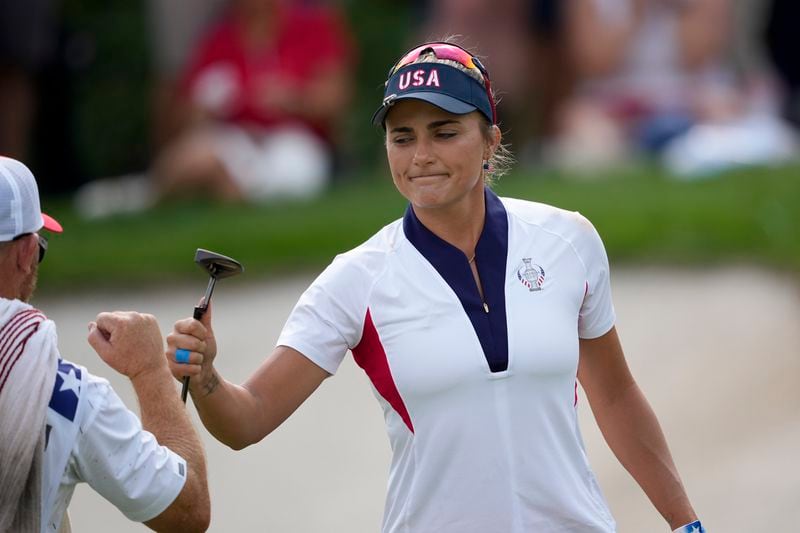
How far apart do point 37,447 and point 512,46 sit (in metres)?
9.44

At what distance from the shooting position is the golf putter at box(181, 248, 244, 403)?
3.95 meters

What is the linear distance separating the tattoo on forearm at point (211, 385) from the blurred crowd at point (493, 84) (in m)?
7.43

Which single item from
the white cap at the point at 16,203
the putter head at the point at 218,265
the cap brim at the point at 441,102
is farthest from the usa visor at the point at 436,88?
the white cap at the point at 16,203

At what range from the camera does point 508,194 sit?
34.9 feet

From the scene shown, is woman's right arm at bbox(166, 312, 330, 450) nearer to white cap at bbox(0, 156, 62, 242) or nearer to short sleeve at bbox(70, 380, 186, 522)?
short sleeve at bbox(70, 380, 186, 522)

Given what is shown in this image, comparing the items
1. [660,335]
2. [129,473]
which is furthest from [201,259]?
[660,335]

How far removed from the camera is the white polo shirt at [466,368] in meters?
4.00

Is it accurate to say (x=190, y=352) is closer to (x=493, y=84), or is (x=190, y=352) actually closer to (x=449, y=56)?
(x=449, y=56)

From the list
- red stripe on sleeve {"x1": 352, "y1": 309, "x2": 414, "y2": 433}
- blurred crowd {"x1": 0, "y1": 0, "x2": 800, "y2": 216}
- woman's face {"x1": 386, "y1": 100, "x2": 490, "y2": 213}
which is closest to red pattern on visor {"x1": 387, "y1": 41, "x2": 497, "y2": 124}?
woman's face {"x1": 386, "y1": 100, "x2": 490, "y2": 213}

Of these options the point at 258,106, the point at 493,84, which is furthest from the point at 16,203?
the point at 258,106

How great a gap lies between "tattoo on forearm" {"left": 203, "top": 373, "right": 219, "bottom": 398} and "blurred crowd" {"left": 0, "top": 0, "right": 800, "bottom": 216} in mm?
7426

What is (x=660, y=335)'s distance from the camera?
9.53m

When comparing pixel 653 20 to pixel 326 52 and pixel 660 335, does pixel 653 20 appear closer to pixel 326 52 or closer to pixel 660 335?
pixel 326 52

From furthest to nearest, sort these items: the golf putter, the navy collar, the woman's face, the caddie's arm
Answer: the woman's face < the navy collar < the golf putter < the caddie's arm
